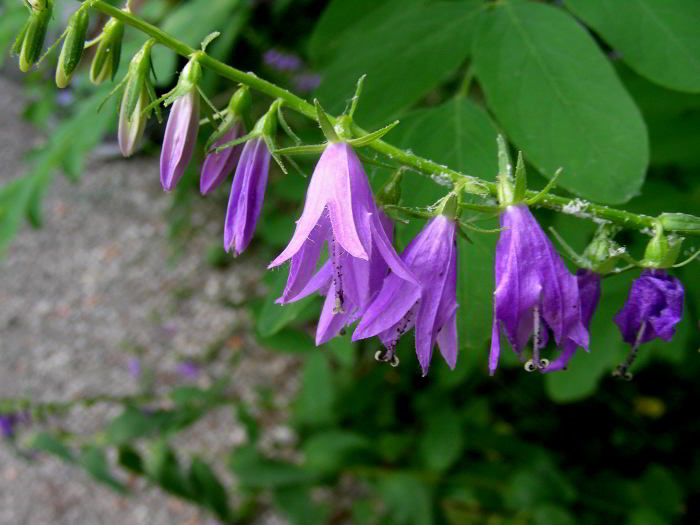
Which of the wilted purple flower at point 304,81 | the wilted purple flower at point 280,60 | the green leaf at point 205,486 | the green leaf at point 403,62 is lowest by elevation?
the green leaf at point 205,486

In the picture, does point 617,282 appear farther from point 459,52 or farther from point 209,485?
point 209,485

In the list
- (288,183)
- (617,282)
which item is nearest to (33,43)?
(288,183)

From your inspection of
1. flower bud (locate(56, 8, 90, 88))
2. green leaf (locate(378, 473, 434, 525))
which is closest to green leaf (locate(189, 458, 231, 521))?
green leaf (locate(378, 473, 434, 525))

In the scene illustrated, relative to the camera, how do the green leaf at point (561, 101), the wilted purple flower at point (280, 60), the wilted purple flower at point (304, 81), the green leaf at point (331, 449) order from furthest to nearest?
the wilted purple flower at point (304, 81)
the wilted purple flower at point (280, 60)
the green leaf at point (331, 449)
the green leaf at point (561, 101)

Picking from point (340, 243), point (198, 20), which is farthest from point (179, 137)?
point (198, 20)

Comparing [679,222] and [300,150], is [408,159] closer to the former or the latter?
[300,150]

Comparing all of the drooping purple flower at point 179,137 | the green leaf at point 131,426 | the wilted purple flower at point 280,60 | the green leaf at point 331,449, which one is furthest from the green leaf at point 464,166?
the wilted purple flower at point 280,60

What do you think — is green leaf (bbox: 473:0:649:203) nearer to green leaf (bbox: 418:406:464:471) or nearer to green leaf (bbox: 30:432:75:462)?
green leaf (bbox: 418:406:464:471)

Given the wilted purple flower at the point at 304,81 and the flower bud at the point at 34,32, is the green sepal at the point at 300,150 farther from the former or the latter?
the wilted purple flower at the point at 304,81
